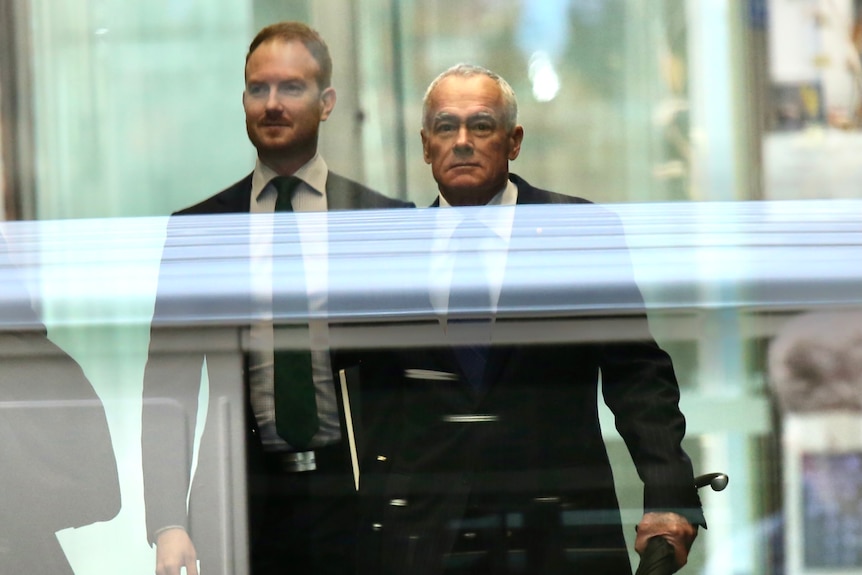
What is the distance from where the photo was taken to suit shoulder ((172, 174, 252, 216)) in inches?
→ 90.0

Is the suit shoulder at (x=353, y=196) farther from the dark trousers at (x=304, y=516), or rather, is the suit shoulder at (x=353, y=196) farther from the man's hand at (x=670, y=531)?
the man's hand at (x=670, y=531)

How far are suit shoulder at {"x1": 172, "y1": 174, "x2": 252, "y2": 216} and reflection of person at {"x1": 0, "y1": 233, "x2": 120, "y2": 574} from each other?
346mm

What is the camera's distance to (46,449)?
7.56ft

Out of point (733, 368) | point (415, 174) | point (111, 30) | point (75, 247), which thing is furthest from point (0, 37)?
point (733, 368)

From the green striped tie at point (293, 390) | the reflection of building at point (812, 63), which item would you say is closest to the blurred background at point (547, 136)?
the reflection of building at point (812, 63)

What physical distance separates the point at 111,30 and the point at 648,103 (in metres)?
0.99

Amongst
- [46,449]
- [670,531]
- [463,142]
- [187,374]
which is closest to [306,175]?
[463,142]

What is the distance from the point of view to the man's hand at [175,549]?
225 cm

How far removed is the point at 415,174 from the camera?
2.23m

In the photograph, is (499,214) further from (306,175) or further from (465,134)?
(306,175)

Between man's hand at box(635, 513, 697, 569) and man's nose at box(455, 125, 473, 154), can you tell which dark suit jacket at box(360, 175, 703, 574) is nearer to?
man's hand at box(635, 513, 697, 569)

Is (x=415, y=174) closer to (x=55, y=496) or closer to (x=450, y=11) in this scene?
(x=450, y=11)

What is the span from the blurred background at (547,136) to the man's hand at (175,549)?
0.03m

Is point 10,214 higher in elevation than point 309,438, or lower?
higher
